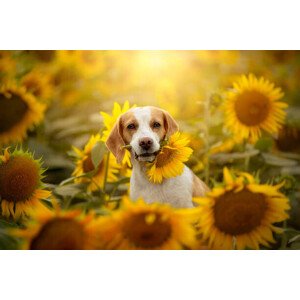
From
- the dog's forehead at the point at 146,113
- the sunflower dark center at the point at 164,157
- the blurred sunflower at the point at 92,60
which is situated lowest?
the sunflower dark center at the point at 164,157

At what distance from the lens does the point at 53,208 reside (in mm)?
2623

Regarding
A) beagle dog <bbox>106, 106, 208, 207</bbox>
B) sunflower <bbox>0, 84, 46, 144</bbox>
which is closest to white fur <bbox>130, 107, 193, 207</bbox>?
beagle dog <bbox>106, 106, 208, 207</bbox>

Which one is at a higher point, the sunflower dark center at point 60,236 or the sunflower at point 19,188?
the sunflower at point 19,188

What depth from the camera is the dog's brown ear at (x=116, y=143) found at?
258cm

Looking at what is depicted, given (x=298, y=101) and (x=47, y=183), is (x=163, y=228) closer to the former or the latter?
(x=47, y=183)

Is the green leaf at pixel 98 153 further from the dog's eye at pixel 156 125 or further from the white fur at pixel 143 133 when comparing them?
the dog's eye at pixel 156 125

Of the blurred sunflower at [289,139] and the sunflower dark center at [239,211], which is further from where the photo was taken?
the blurred sunflower at [289,139]

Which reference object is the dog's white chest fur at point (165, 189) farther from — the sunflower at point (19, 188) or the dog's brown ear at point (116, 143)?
the sunflower at point (19, 188)

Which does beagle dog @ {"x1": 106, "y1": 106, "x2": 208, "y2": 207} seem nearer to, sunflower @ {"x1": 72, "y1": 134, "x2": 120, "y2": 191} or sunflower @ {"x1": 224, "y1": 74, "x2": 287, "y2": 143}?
sunflower @ {"x1": 72, "y1": 134, "x2": 120, "y2": 191}

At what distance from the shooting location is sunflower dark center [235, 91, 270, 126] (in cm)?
262

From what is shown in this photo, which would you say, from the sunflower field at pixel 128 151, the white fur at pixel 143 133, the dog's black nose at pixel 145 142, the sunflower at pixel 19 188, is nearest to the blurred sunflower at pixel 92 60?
the sunflower field at pixel 128 151

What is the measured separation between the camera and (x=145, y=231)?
256cm

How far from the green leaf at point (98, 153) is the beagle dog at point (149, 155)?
3cm

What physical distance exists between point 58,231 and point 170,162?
0.61m
